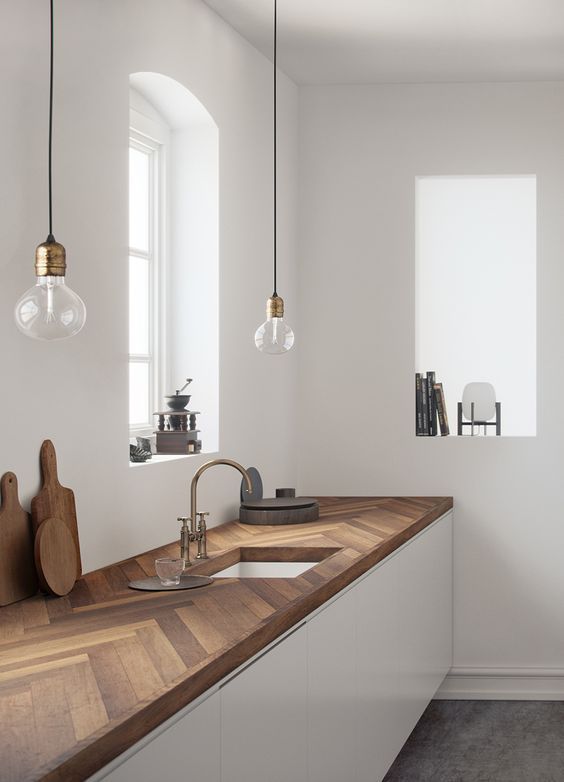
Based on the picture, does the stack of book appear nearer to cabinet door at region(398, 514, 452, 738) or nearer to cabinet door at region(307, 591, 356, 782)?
cabinet door at region(398, 514, 452, 738)

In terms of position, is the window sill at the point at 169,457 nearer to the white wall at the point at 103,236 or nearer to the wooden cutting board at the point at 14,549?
the white wall at the point at 103,236

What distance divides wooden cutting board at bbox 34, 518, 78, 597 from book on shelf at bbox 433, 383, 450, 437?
264cm

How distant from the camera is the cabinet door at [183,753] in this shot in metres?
1.59

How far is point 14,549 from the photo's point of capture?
244cm

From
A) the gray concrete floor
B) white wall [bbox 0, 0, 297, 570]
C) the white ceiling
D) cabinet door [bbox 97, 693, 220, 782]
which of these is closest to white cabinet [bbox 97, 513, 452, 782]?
cabinet door [bbox 97, 693, 220, 782]

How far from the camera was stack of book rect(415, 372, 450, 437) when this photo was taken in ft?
16.0

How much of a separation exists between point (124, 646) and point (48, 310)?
0.69m

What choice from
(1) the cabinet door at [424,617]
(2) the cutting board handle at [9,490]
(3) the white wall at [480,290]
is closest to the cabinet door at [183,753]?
(2) the cutting board handle at [9,490]

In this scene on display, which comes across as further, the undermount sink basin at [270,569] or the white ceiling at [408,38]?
the white ceiling at [408,38]

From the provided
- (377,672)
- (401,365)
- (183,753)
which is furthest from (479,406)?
(183,753)

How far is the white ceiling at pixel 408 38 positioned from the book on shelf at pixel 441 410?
146cm

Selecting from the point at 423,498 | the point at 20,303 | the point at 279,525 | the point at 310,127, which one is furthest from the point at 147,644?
the point at 310,127

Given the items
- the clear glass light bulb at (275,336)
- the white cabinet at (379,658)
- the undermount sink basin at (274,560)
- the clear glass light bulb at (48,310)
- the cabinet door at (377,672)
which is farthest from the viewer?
the clear glass light bulb at (275,336)

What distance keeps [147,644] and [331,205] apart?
3.20 meters
